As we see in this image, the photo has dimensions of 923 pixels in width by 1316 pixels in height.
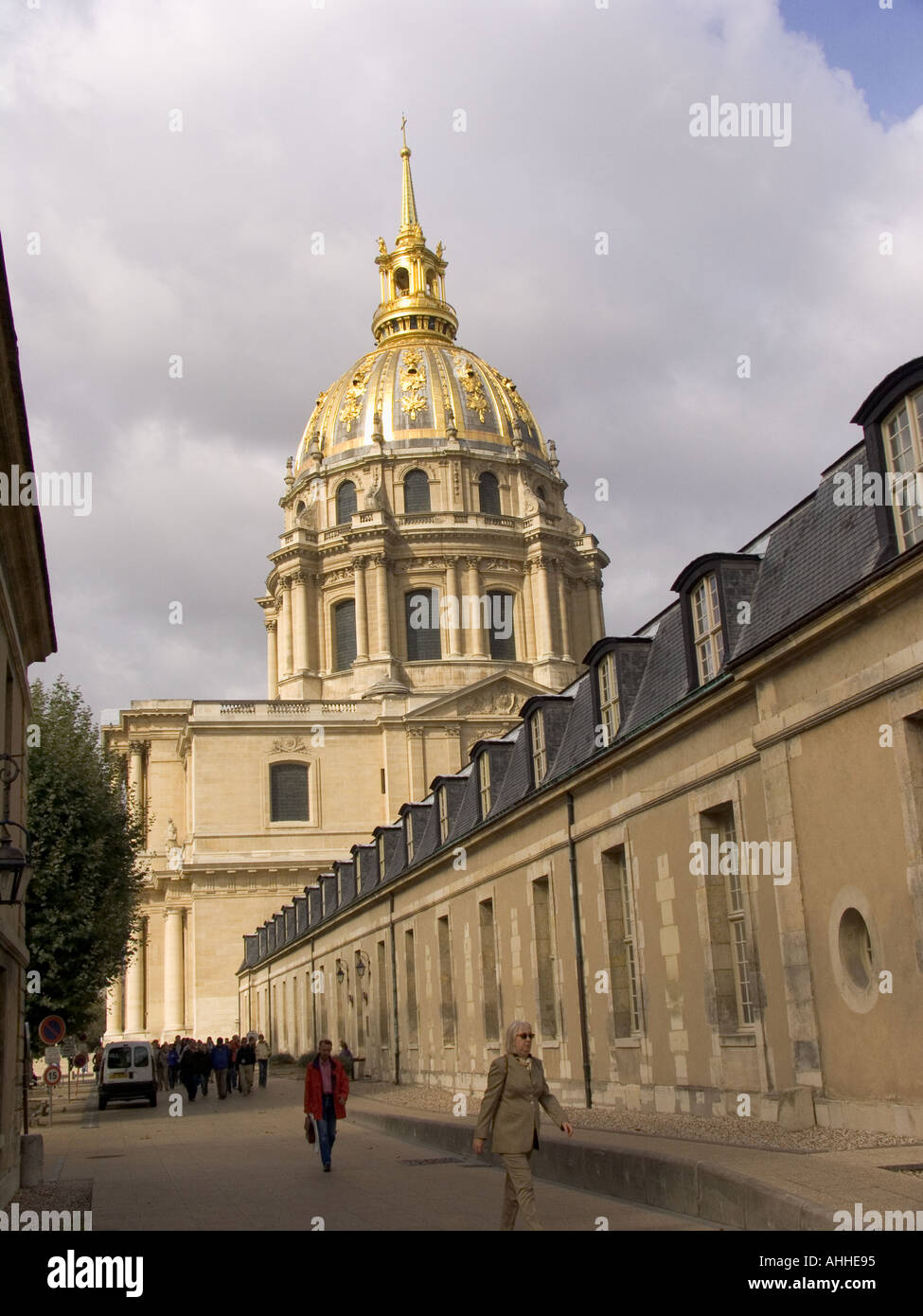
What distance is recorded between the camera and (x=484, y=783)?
27422mm

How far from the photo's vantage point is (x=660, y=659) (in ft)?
62.1

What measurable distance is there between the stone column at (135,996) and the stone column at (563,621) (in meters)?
27.2

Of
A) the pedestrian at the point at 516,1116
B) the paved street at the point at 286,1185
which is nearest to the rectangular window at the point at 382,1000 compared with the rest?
the paved street at the point at 286,1185

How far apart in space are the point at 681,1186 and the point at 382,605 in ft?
216

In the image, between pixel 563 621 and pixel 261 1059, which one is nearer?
pixel 261 1059

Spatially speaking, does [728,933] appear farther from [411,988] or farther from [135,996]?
[135,996]

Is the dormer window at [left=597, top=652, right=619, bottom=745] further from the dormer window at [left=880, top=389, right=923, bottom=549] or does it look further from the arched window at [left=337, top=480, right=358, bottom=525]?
the arched window at [left=337, top=480, right=358, bottom=525]

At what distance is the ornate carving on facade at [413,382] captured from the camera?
3263 inches

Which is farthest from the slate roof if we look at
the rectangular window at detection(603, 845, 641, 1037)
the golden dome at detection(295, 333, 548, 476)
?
the golden dome at detection(295, 333, 548, 476)

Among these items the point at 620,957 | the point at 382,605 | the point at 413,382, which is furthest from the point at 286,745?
the point at 620,957

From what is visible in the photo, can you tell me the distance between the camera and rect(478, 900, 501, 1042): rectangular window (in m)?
25.3

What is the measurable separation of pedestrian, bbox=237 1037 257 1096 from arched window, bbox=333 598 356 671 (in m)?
42.2

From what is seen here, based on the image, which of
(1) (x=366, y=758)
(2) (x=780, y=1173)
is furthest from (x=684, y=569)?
(1) (x=366, y=758)

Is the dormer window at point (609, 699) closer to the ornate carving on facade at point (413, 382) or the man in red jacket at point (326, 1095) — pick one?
the man in red jacket at point (326, 1095)
